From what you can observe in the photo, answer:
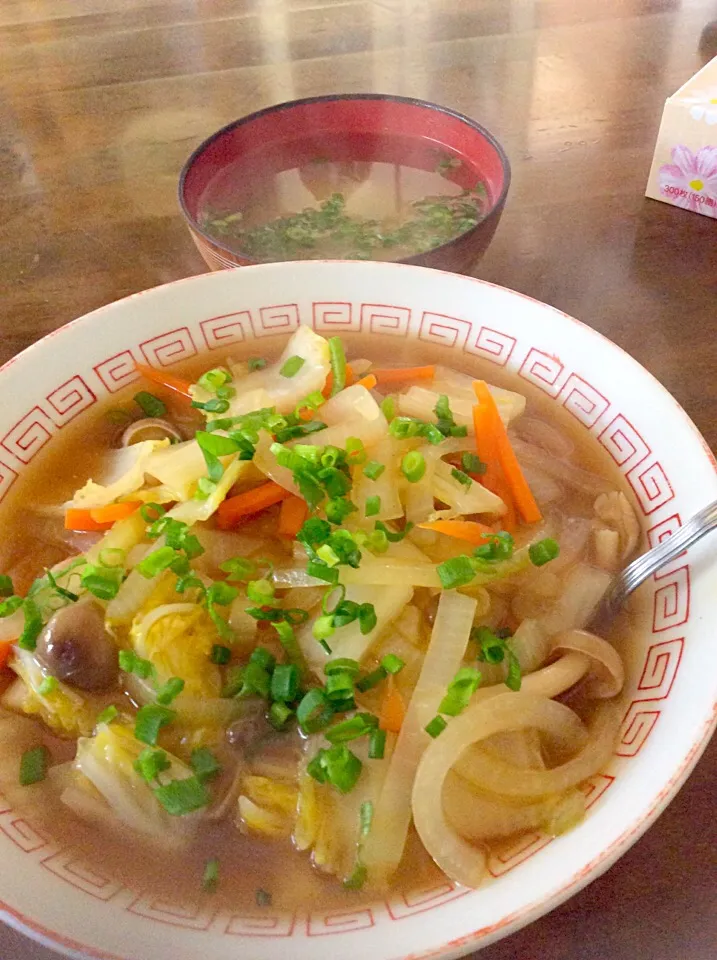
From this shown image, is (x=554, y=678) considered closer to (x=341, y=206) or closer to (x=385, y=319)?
(x=385, y=319)

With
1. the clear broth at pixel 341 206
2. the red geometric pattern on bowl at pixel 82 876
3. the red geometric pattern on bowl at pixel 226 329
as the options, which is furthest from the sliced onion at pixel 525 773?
the clear broth at pixel 341 206

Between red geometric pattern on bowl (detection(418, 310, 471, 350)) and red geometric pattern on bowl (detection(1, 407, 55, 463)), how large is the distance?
78 cm

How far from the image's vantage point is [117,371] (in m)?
1.49

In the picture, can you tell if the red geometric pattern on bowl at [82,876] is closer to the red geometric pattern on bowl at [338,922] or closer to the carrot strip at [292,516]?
the red geometric pattern on bowl at [338,922]

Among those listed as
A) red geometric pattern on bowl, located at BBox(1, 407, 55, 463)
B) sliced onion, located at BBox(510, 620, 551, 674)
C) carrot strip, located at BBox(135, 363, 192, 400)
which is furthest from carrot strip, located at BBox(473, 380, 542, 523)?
red geometric pattern on bowl, located at BBox(1, 407, 55, 463)

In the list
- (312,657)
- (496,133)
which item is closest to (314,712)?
(312,657)

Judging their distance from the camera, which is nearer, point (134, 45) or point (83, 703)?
point (83, 703)

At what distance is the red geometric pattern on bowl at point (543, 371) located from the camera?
1.45 meters

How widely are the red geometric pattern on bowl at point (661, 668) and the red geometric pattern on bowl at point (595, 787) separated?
137 mm

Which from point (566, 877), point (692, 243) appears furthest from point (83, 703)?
point (692, 243)

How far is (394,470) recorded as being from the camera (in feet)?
4.08

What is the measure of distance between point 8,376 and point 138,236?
0.84 meters

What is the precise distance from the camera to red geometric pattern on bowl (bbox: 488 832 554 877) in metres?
0.93

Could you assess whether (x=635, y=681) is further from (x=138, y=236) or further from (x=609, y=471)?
(x=138, y=236)
